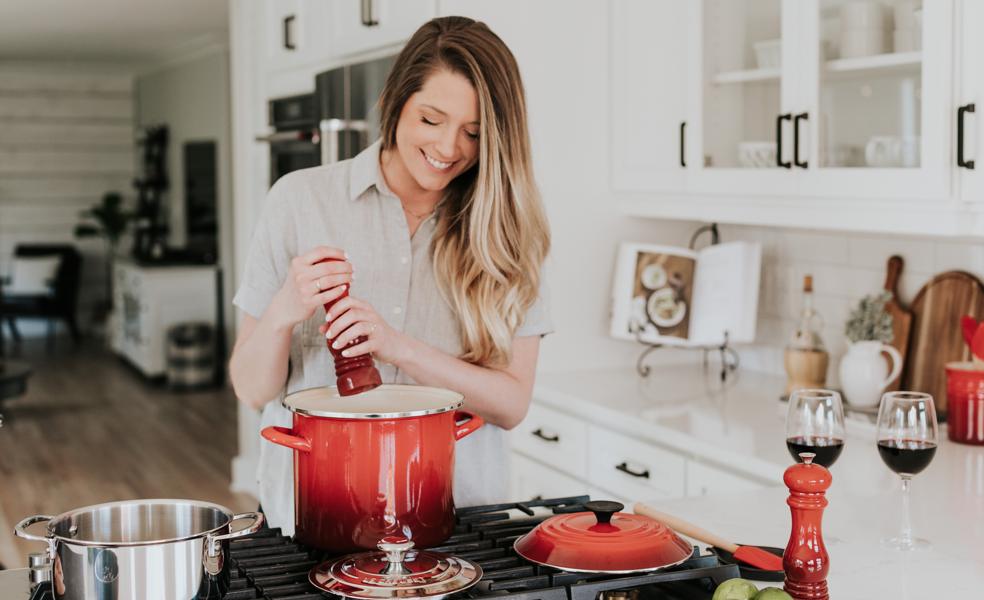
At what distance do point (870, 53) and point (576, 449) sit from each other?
4.03 feet

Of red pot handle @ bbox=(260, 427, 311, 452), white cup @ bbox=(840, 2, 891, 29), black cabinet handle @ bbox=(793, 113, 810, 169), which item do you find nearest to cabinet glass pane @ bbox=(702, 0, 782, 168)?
black cabinet handle @ bbox=(793, 113, 810, 169)

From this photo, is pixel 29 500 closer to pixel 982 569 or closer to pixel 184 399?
pixel 184 399

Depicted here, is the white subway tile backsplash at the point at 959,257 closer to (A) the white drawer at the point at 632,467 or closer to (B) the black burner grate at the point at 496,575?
(A) the white drawer at the point at 632,467

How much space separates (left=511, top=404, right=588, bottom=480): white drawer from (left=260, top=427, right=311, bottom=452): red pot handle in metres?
1.73

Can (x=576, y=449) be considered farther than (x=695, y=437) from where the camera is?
Yes

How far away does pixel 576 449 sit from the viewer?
2.98 metres

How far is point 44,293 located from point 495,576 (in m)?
10.3

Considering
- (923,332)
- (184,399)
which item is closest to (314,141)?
(923,332)

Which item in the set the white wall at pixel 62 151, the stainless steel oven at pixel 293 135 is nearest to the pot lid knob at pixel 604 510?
the stainless steel oven at pixel 293 135

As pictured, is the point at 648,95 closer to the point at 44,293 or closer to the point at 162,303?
the point at 162,303

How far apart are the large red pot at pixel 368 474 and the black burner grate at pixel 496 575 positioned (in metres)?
0.04

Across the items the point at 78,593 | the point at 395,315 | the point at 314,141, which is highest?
the point at 314,141

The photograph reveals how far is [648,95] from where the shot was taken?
3.22 meters

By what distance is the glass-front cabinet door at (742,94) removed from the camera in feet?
8.83
